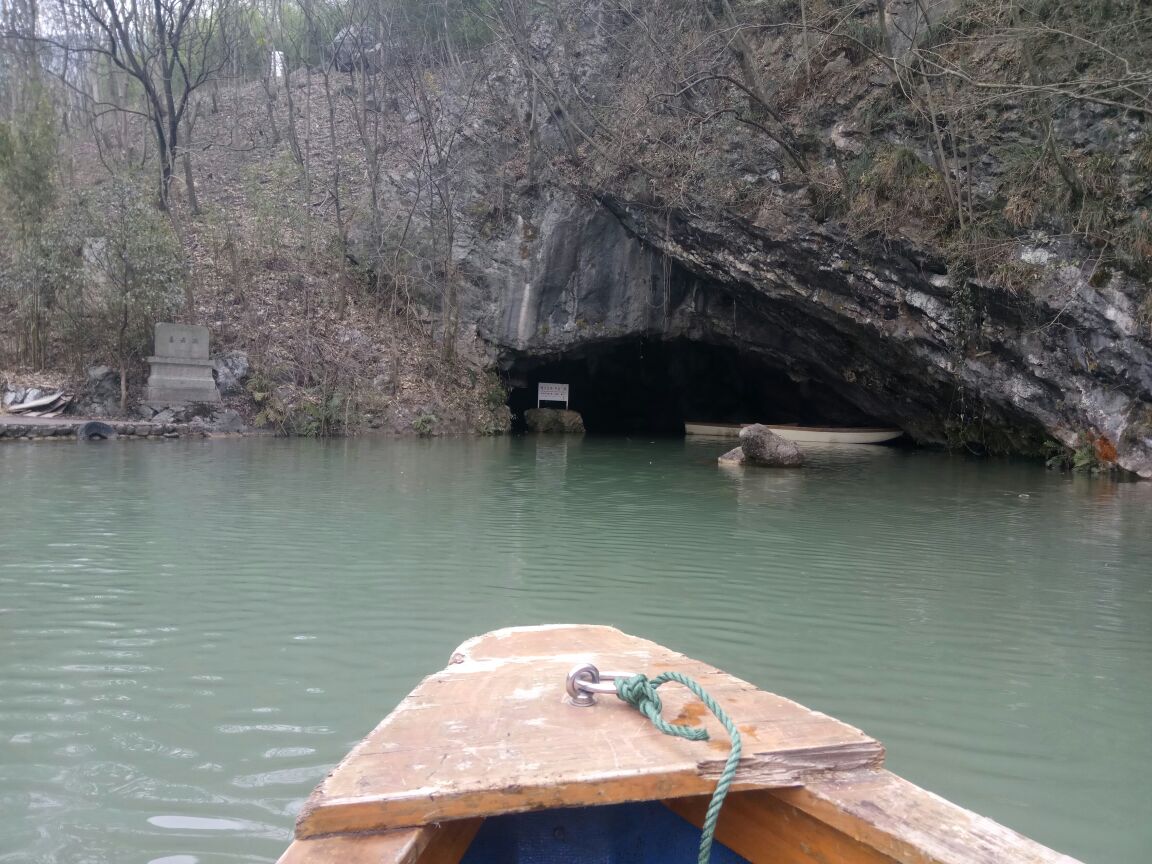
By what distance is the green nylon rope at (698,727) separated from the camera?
5.69 feet

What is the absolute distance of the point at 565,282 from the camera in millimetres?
22031

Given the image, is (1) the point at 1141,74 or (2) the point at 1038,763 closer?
(2) the point at 1038,763

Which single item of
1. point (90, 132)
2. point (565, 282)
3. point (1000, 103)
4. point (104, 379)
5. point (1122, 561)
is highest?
point (90, 132)

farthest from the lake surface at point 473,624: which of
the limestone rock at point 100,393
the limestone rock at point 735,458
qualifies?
the limestone rock at point 100,393

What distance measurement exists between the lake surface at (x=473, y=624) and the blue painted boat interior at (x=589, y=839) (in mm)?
859

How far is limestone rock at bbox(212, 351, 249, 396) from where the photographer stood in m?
19.2

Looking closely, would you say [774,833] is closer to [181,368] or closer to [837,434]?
[181,368]

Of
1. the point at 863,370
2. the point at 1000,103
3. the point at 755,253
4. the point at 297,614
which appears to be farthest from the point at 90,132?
the point at 297,614

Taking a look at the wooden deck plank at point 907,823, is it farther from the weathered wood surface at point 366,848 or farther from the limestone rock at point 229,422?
the limestone rock at point 229,422

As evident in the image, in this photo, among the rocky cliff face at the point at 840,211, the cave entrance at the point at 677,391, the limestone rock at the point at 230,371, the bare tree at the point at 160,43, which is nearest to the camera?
the rocky cliff face at the point at 840,211

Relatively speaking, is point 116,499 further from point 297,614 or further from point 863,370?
point 863,370

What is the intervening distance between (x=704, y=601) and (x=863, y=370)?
15.8 m

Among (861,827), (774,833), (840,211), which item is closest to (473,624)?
(774,833)

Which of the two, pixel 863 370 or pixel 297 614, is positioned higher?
pixel 863 370
